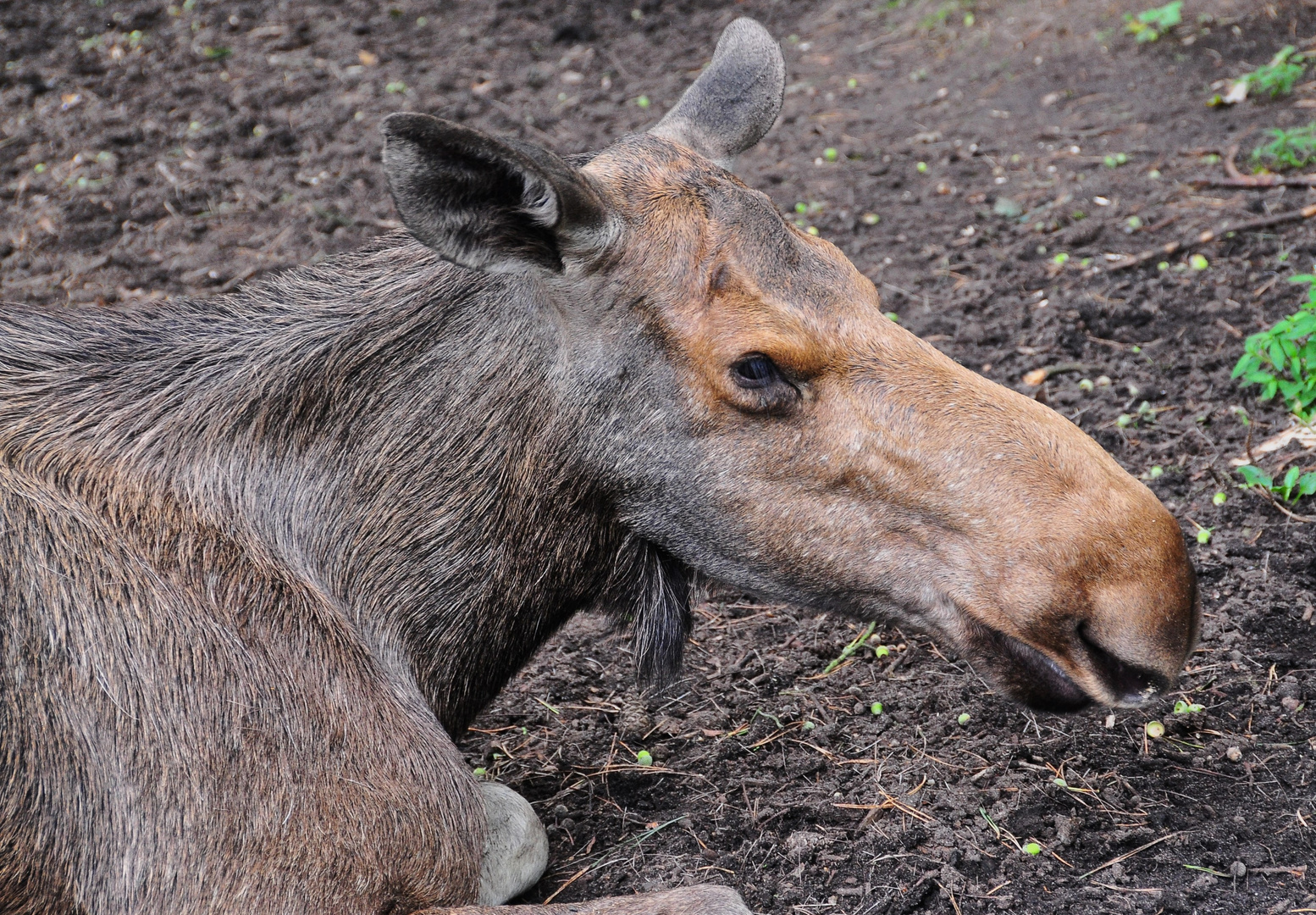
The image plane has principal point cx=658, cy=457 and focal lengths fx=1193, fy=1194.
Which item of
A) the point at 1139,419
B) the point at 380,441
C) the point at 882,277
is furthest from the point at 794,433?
the point at 882,277

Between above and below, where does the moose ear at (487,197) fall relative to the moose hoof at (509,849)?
above

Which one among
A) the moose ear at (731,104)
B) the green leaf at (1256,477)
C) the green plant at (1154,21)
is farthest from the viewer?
the green plant at (1154,21)

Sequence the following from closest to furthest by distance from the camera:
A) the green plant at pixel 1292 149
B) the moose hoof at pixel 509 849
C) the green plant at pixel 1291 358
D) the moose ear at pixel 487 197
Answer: the moose ear at pixel 487 197 → the moose hoof at pixel 509 849 → the green plant at pixel 1291 358 → the green plant at pixel 1292 149

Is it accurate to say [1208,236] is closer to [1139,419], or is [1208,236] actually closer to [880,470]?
[1139,419]

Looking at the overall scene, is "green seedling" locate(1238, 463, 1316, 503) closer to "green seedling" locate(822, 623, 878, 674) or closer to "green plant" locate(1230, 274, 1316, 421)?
"green plant" locate(1230, 274, 1316, 421)

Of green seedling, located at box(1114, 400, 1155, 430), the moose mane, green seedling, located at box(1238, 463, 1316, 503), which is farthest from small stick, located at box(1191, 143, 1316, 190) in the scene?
the moose mane

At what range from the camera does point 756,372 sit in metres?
3.01

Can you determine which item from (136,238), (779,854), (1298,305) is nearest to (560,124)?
(136,238)

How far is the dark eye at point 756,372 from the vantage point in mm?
3000

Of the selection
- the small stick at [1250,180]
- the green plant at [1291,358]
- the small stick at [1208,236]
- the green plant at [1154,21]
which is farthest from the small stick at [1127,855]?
the green plant at [1154,21]

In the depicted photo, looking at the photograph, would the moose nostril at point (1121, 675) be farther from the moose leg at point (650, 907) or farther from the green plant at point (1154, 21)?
the green plant at point (1154, 21)

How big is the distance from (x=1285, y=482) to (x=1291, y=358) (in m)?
0.62

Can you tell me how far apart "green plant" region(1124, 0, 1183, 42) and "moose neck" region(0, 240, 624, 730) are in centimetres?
696

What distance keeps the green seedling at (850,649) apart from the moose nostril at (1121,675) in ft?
5.07
